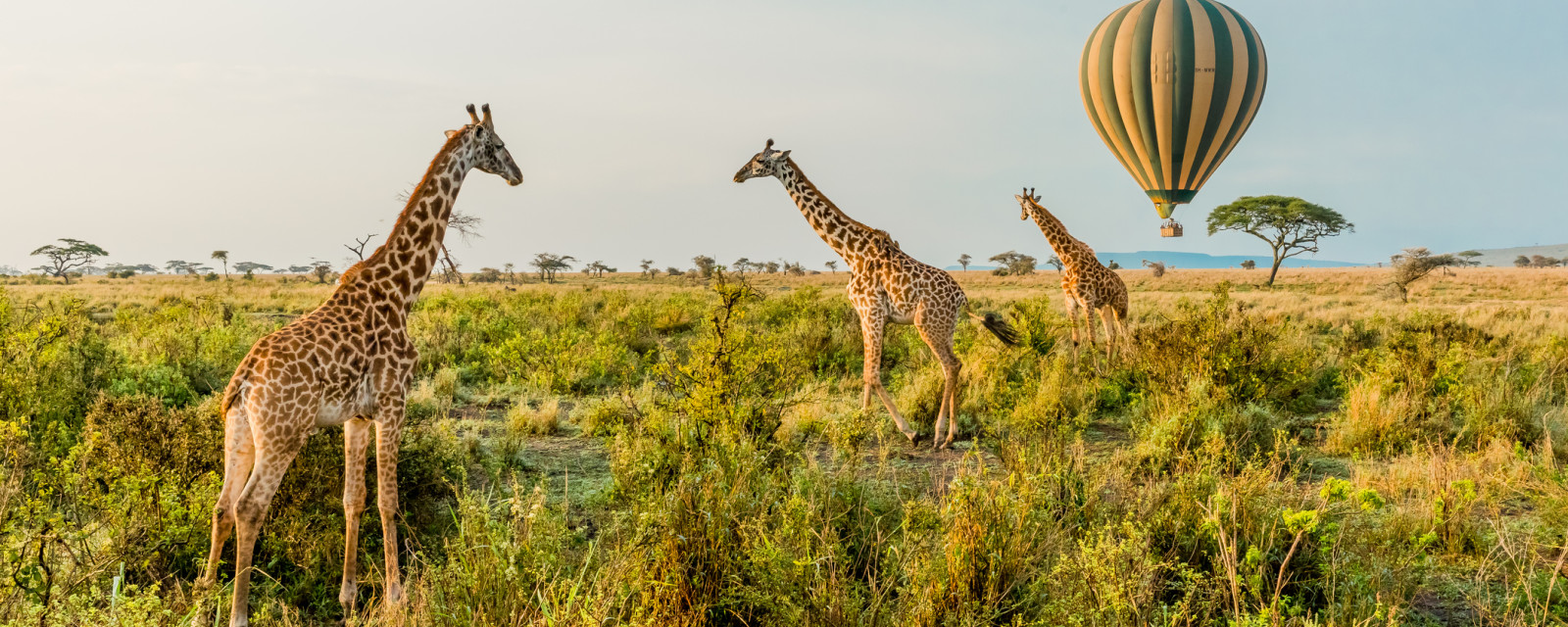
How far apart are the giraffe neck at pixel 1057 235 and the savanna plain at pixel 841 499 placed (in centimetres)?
218

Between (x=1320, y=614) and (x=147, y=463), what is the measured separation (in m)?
5.91

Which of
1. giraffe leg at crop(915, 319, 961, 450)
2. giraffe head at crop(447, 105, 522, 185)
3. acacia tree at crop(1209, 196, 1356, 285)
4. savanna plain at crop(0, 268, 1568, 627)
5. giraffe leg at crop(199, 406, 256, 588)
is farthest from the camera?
acacia tree at crop(1209, 196, 1356, 285)

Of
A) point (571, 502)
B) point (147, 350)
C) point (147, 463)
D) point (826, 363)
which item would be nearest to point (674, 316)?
point (826, 363)

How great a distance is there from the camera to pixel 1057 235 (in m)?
11.4

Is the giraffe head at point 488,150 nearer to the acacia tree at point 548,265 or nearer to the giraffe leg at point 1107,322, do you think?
the giraffe leg at point 1107,322

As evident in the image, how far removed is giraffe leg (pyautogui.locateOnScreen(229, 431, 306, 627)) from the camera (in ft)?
11.1

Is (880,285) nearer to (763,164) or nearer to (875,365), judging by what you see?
(875,365)

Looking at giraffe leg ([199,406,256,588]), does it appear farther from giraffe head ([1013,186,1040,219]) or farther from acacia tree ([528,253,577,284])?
→ acacia tree ([528,253,577,284])

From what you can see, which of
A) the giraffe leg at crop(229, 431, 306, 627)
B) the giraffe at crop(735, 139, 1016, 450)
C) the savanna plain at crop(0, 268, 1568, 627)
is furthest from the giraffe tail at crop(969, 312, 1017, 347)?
the giraffe leg at crop(229, 431, 306, 627)

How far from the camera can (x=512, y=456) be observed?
6492 millimetres

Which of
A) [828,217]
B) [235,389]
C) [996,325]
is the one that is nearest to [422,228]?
[235,389]

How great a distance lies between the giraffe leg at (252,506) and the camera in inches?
133

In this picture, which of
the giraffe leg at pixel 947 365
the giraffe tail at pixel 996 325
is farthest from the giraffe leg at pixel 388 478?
the giraffe tail at pixel 996 325

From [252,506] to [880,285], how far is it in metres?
5.57
